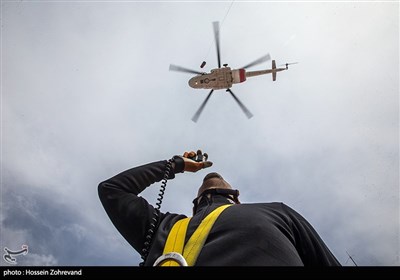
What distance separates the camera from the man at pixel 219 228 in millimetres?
2709

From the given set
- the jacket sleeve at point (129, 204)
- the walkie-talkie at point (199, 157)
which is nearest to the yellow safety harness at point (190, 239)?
the jacket sleeve at point (129, 204)

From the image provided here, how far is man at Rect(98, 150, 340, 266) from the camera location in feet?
8.89

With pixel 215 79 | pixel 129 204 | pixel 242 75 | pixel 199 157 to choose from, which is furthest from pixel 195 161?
pixel 242 75

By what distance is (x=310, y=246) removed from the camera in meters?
3.28

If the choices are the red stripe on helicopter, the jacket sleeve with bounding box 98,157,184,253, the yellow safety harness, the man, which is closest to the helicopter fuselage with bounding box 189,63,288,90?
the red stripe on helicopter

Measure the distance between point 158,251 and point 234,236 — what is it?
1.05 meters

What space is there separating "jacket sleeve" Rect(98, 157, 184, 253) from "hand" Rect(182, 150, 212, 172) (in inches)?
45.1

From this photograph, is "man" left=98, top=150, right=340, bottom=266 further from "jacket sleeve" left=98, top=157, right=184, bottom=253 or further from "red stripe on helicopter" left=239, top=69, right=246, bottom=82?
"red stripe on helicopter" left=239, top=69, right=246, bottom=82

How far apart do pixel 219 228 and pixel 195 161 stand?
2710 millimetres

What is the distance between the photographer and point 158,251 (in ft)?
10.8

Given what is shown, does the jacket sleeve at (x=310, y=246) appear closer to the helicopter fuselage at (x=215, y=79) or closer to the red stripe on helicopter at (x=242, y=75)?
the helicopter fuselage at (x=215, y=79)
